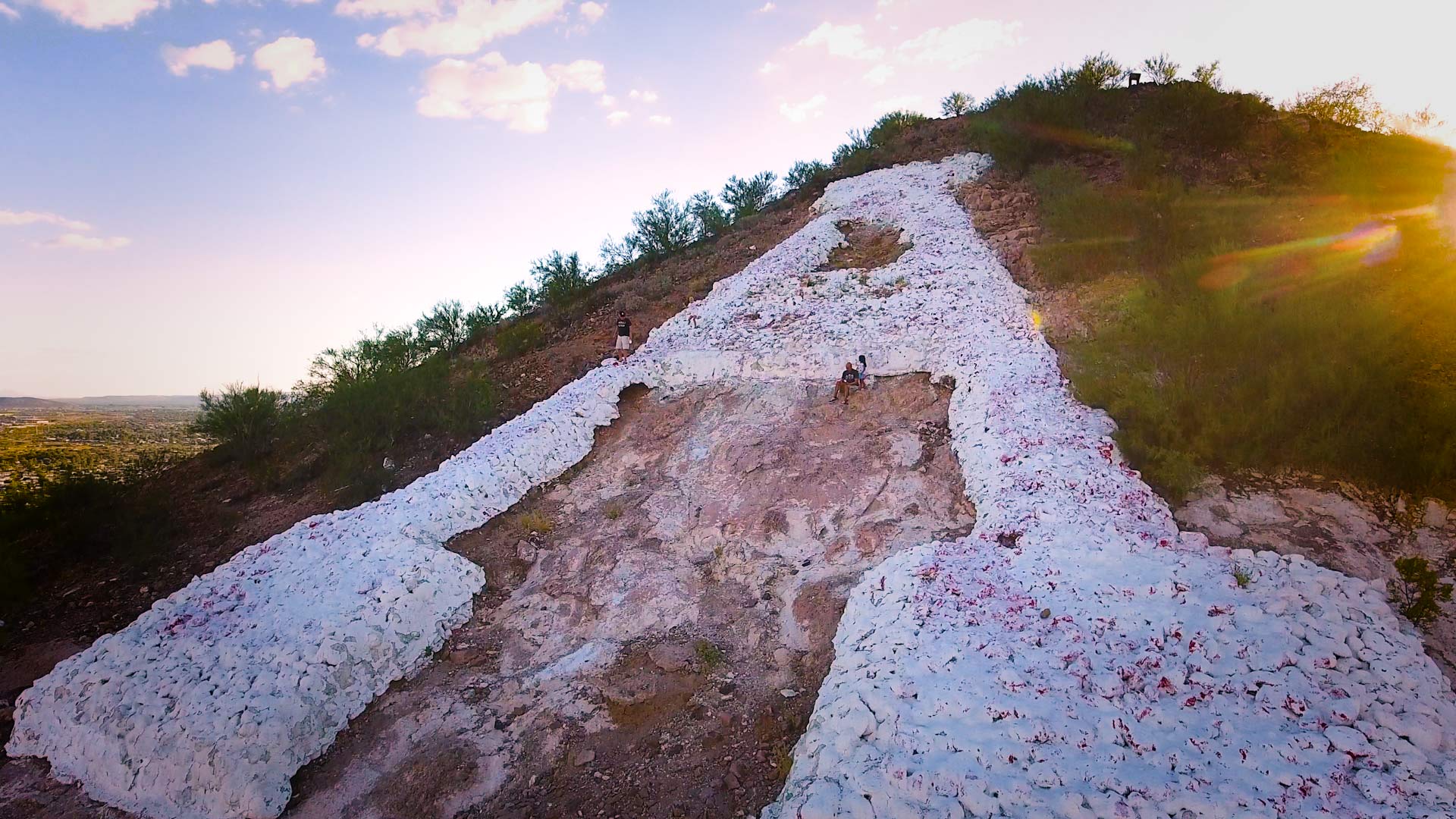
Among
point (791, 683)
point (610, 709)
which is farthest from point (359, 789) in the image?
point (791, 683)

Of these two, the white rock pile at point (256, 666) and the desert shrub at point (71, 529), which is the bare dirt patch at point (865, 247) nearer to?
the white rock pile at point (256, 666)

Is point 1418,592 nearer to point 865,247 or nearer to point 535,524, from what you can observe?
point 535,524

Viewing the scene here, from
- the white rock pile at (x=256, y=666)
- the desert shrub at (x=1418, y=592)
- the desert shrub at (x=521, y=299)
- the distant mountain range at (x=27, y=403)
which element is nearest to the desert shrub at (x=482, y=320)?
the desert shrub at (x=521, y=299)

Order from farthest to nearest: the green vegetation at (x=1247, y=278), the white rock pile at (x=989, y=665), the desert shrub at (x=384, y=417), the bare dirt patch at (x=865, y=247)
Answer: the bare dirt patch at (x=865, y=247) → the desert shrub at (x=384, y=417) → the green vegetation at (x=1247, y=278) → the white rock pile at (x=989, y=665)

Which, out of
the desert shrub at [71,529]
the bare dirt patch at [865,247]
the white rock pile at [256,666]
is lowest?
the white rock pile at [256,666]

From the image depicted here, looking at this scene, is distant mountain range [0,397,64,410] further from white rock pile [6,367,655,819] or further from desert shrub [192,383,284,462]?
white rock pile [6,367,655,819]

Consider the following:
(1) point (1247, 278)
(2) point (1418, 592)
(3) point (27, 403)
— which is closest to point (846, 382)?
(1) point (1247, 278)

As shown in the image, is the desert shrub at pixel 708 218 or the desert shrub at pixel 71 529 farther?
the desert shrub at pixel 708 218

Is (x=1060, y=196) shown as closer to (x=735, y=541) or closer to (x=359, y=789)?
(x=735, y=541)
